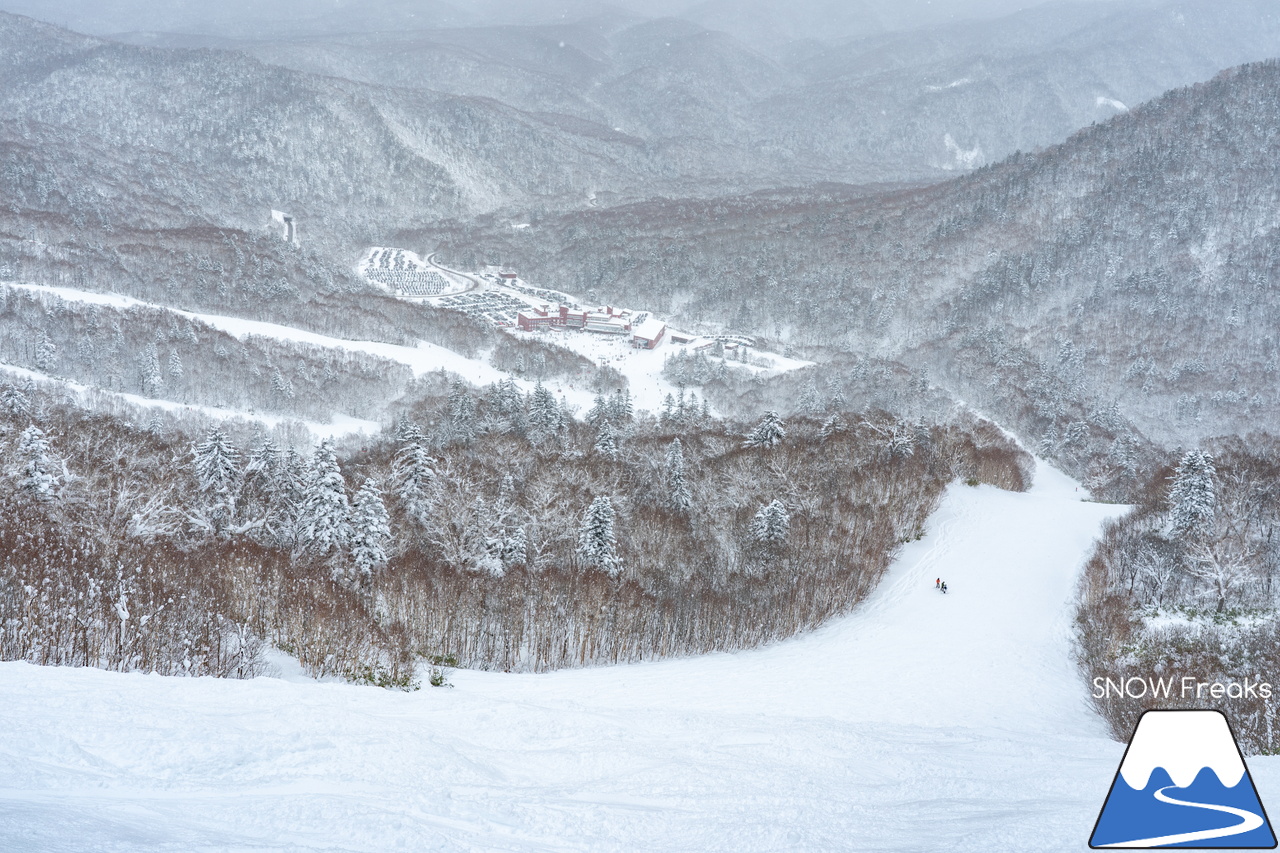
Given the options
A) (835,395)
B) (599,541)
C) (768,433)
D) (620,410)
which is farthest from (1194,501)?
(835,395)

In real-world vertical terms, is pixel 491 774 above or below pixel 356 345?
below

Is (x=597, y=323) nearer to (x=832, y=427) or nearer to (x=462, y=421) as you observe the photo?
(x=462, y=421)

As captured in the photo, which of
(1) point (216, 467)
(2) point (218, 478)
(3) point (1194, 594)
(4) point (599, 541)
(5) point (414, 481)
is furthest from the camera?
(5) point (414, 481)

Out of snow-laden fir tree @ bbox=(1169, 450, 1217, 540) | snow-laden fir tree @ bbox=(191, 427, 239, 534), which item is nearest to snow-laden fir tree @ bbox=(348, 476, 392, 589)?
snow-laden fir tree @ bbox=(191, 427, 239, 534)

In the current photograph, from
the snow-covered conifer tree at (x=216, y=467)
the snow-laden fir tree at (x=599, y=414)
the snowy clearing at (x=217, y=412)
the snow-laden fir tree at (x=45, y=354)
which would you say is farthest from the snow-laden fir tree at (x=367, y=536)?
the snow-laden fir tree at (x=45, y=354)

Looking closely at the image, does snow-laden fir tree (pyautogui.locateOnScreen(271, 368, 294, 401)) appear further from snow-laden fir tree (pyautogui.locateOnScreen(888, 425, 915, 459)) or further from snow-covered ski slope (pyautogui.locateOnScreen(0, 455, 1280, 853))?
snow-covered ski slope (pyautogui.locateOnScreen(0, 455, 1280, 853))

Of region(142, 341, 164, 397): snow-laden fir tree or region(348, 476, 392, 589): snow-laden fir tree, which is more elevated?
region(142, 341, 164, 397): snow-laden fir tree

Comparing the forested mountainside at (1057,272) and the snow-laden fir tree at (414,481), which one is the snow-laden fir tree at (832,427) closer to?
the snow-laden fir tree at (414,481)
